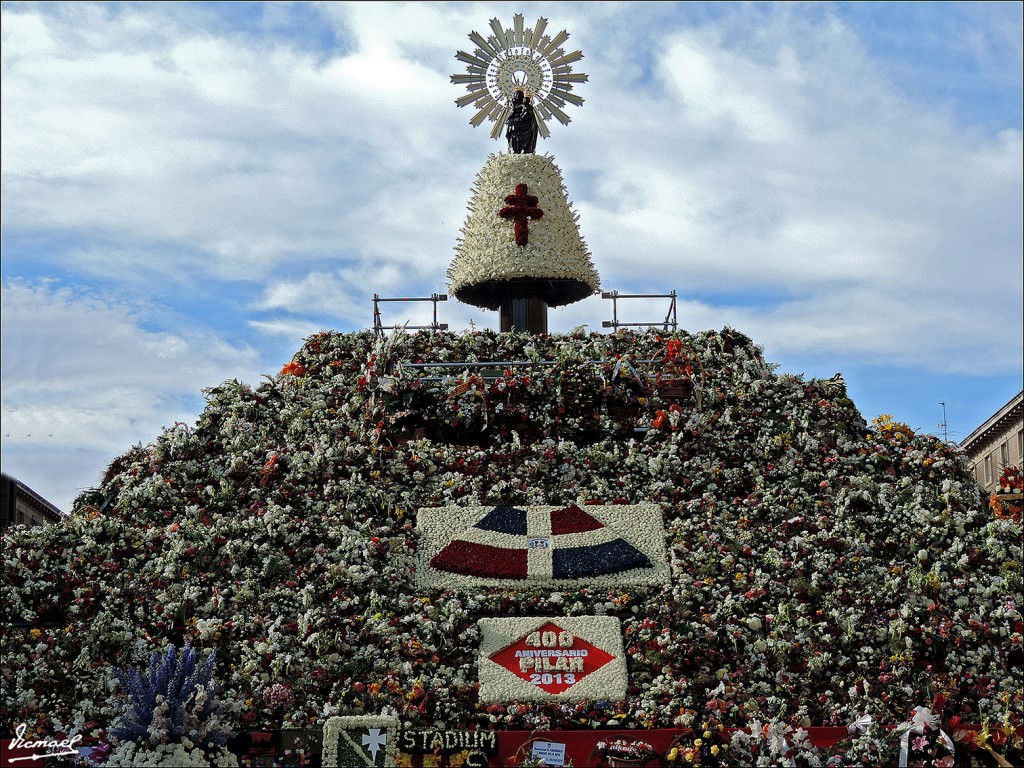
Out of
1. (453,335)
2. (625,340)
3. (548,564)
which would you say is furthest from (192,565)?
(625,340)

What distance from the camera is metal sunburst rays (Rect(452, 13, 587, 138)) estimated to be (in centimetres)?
2667

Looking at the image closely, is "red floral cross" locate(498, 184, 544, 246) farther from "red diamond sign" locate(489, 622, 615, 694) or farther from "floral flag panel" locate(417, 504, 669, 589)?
"red diamond sign" locate(489, 622, 615, 694)

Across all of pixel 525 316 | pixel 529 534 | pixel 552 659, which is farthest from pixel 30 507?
pixel 552 659

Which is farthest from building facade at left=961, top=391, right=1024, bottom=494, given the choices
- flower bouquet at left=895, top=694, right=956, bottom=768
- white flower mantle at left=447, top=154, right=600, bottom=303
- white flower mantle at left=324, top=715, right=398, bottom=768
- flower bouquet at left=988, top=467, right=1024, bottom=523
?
white flower mantle at left=324, top=715, right=398, bottom=768

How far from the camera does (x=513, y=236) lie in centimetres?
2523

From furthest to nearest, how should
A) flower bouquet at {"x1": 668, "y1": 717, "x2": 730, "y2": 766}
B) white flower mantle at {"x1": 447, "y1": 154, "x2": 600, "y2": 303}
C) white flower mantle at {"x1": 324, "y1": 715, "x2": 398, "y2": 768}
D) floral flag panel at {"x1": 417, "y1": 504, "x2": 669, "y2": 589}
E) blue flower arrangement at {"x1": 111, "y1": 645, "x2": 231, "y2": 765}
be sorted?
white flower mantle at {"x1": 447, "y1": 154, "x2": 600, "y2": 303}, floral flag panel at {"x1": 417, "y1": 504, "x2": 669, "y2": 589}, white flower mantle at {"x1": 324, "y1": 715, "x2": 398, "y2": 768}, flower bouquet at {"x1": 668, "y1": 717, "x2": 730, "y2": 766}, blue flower arrangement at {"x1": 111, "y1": 645, "x2": 231, "y2": 765}

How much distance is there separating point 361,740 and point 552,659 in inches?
114

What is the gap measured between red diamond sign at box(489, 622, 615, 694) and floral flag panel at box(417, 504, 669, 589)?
1.28 metres

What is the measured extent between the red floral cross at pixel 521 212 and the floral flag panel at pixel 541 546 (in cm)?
833

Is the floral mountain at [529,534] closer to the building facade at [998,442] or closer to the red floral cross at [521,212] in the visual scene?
the red floral cross at [521,212]

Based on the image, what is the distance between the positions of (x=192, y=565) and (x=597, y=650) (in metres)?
6.22

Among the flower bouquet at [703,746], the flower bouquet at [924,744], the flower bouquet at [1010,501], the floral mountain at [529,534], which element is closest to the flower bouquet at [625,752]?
the flower bouquet at [703,746]

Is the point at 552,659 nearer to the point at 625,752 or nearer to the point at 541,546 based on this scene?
the point at 625,752

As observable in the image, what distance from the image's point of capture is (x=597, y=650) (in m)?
15.9
